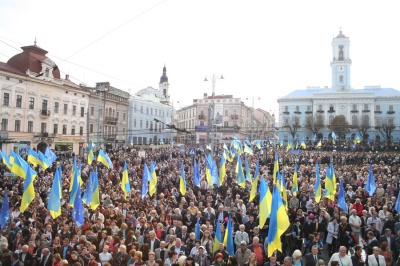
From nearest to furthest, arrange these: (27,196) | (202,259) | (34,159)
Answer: (202,259) → (27,196) → (34,159)

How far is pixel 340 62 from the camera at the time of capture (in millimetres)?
87375

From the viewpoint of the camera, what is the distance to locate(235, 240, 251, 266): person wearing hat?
27.4 feet

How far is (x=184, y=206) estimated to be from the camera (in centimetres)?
1349

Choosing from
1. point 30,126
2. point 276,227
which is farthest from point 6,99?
point 276,227

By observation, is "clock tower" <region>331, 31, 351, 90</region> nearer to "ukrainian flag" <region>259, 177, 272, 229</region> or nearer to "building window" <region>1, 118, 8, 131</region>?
"building window" <region>1, 118, 8, 131</region>

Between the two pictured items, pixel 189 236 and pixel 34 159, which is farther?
pixel 34 159

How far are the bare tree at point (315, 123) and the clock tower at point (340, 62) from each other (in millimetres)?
11566

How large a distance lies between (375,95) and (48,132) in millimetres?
69257

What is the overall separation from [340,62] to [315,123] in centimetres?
2078

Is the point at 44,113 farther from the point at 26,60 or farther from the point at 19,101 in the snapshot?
the point at 26,60

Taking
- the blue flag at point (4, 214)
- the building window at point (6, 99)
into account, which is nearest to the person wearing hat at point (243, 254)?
the blue flag at point (4, 214)

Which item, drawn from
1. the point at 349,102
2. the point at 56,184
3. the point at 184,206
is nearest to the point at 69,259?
the point at 56,184

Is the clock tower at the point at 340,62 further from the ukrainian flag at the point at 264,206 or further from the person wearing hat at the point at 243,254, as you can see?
the person wearing hat at the point at 243,254

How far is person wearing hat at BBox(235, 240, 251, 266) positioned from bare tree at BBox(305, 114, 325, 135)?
68.4 meters
